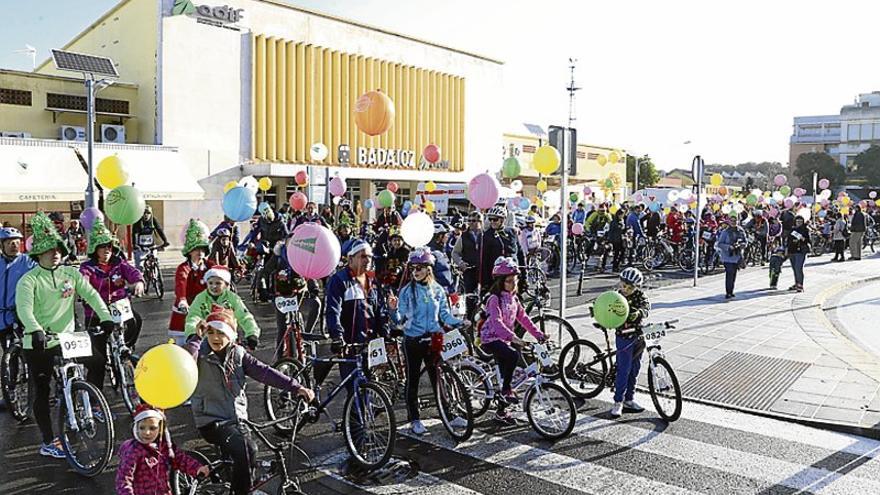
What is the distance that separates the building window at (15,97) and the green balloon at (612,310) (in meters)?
24.4

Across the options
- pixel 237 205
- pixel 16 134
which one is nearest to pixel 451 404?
pixel 237 205

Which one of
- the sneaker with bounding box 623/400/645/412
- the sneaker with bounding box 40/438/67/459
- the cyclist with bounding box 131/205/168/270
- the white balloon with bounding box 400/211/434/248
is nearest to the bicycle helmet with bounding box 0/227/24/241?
the sneaker with bounding box 40/438/67/459

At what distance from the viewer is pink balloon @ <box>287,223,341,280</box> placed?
681 centimetres

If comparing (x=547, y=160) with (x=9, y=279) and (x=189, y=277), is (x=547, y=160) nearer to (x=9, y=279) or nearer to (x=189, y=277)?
(x=189, y=277)

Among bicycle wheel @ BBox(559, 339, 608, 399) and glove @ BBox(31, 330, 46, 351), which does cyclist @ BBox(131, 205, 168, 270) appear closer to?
glove @ BBox(31, 330, 46, 351)

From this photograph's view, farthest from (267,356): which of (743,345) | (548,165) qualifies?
(743,345)

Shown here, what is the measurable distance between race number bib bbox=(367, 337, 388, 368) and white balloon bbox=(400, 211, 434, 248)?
10.5ft

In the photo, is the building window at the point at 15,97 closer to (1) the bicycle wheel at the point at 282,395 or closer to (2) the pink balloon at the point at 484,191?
(2) the pink balloon at the point at 484,191

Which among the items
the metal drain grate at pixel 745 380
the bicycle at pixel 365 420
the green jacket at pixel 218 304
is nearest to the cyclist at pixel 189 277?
the green jacket at pixel 218 304

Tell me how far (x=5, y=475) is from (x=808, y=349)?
33.1ft

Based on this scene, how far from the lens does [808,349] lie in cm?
1020

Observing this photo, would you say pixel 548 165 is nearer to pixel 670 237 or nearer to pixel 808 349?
pixel 808 349

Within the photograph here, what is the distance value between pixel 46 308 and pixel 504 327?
4054mm

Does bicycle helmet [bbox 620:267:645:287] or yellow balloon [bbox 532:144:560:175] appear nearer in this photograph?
bicycle helmet [bbox 620:267:645:287]
